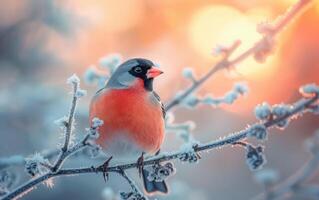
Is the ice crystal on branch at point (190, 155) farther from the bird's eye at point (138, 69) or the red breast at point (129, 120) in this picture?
the bird's eye at point (138, 69)

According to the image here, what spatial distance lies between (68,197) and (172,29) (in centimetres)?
299

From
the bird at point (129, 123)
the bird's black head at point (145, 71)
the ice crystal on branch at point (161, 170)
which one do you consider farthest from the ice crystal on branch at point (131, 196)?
the bird's black head at point (145, 71)

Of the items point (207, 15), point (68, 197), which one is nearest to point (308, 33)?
point (207, 15)

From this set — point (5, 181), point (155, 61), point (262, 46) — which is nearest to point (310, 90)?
point (262, 46)

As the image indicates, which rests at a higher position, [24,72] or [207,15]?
[207,15]

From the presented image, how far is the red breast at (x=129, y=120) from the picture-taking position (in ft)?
10.3

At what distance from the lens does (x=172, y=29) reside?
959 cm

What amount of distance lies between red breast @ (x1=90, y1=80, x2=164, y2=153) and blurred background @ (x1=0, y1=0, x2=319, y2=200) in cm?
127

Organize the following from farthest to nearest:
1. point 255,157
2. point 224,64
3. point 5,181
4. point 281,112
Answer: point 224,64
point 5,181
point 255,157
point 281,112

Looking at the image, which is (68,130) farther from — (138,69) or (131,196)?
(138,69)

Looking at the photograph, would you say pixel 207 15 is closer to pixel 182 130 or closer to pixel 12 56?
pixel 12 56

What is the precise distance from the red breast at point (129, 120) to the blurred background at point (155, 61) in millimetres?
1271

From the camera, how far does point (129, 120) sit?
3.18 meters

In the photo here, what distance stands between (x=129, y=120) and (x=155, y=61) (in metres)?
2.88
